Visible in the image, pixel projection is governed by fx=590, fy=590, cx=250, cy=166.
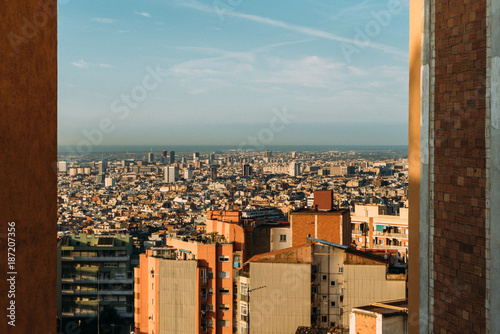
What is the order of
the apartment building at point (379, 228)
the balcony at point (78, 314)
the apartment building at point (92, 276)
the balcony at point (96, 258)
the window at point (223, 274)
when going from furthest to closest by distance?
the apartment building at point (379, 228), the balcony at point (96, 258), the apartment building at point (92, 276), the balcony at point (78, 314), the window at point (223, 274)

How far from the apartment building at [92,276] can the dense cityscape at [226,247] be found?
0.10 ft

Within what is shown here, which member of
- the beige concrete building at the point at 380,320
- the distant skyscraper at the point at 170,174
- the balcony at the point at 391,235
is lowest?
the balcony at the point at 391,235

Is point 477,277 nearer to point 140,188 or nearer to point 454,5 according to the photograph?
point 454,5

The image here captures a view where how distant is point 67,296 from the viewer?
16.9 metres

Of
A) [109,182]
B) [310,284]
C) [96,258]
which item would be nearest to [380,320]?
[310,284]

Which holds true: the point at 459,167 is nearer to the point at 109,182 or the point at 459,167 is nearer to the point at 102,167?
the point at 109,182

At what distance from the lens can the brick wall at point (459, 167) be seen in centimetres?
206

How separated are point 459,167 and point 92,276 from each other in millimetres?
16054

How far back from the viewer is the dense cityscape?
884 cm

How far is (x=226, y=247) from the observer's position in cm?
1040

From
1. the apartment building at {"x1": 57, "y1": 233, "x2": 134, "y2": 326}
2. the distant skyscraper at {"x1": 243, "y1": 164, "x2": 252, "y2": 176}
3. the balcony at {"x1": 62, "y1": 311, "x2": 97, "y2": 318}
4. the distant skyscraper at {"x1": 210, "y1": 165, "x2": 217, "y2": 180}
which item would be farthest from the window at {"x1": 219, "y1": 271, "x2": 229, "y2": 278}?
the distant skyscraper at {"x1": 243, "y1": 164, "x2": 252, "y2": 176}

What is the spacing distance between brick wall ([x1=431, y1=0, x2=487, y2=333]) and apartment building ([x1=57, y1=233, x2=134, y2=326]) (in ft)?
50.7

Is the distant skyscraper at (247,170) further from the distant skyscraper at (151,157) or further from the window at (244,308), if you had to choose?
the window at (244,308)

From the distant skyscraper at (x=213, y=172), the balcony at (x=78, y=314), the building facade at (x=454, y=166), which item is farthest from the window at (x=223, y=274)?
the distant skyscraper at (x=213, y=172)
